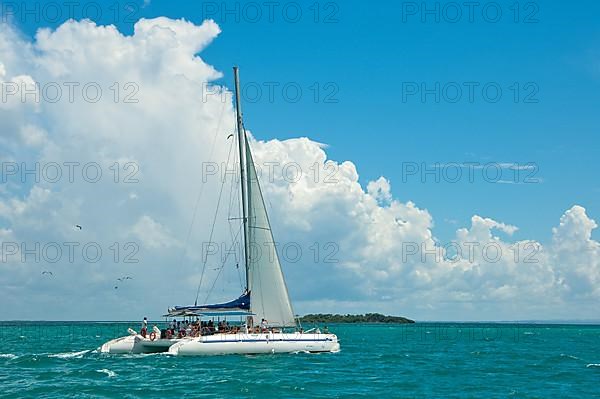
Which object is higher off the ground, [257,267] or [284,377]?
[257,267]

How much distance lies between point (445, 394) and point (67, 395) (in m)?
19.7

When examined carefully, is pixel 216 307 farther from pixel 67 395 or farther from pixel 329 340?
pixel 67 395

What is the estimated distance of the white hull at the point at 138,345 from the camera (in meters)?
53.0

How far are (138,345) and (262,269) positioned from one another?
36.5 ft

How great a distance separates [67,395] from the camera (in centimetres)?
3544

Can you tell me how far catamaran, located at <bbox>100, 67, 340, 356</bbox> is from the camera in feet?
167

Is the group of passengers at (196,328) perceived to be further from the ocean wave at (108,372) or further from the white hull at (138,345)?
the ocean wave at (108,372)

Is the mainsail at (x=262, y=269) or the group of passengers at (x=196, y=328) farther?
the mainsail at (x=262, y=269)

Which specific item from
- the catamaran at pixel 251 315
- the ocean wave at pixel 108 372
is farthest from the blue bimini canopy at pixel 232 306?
the ocean wave at pixel 108 372

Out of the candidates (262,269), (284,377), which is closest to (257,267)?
(262,269)

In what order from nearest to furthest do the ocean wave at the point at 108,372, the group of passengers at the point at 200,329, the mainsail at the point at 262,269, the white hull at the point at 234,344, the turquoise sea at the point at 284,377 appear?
the turquoise sea at the point at 284,377, the ocean wave at the point at 108,372, the white hull at the point at 234,344, the group of passengers at the point at 200,329, the mainsail at the point at 262,269

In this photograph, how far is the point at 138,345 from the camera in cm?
5359

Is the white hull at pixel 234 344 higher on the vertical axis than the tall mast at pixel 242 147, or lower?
lower

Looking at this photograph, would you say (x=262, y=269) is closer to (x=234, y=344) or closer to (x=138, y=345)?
(x=234, y=344)
